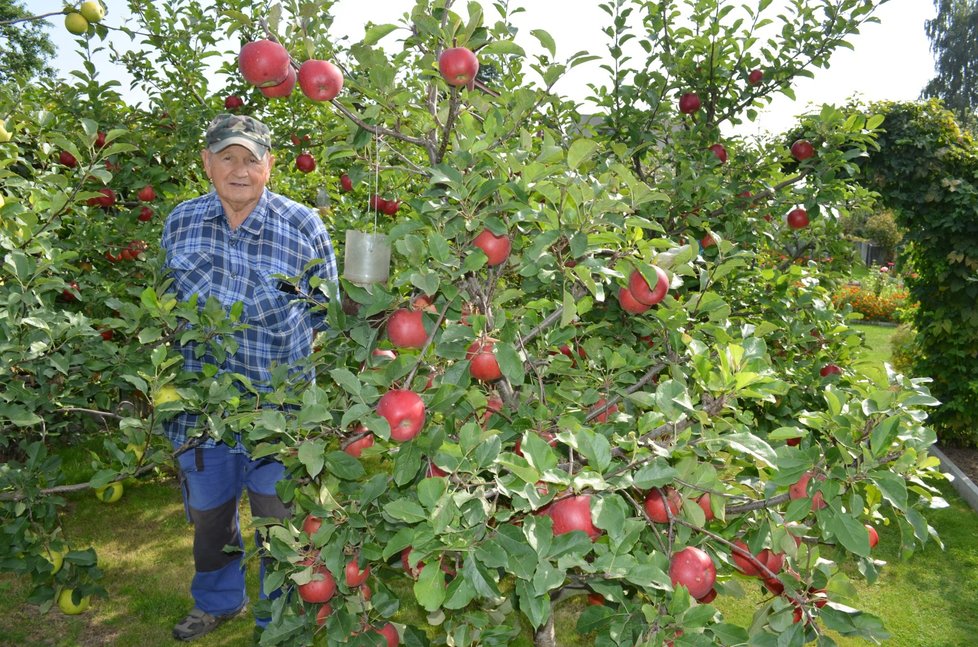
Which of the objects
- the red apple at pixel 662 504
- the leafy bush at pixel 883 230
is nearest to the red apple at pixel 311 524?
the red apple at pixel 662 504

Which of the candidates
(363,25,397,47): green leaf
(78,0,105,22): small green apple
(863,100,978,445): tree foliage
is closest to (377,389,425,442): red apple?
(363,25,397,47): green leaf

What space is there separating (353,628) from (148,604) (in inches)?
86.1

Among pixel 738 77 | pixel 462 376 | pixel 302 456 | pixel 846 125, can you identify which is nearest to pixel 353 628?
pixel 302 456

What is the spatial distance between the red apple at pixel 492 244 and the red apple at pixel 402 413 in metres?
0.39

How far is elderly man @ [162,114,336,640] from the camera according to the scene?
2.56 m

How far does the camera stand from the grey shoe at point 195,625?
2.99m

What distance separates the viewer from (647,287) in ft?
5.32

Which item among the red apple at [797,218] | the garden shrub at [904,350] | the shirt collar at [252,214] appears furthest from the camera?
the garden shrub at [904,350]

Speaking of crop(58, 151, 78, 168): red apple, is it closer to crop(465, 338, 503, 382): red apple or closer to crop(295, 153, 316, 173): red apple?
crop(295, 153, 316, 173): red apple

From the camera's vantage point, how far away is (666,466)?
1.22 meters

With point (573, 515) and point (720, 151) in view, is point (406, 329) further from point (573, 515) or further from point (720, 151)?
point (720, 151)

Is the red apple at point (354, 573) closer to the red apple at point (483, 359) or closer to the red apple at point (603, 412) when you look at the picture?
the red apple at point (483, 359)

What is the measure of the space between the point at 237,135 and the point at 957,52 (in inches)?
1421

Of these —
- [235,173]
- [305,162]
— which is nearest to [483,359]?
[235,173]
